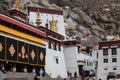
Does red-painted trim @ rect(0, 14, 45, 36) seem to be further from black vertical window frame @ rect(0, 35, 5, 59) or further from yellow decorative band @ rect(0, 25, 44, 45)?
black vertical window frame @ rect(0, 35, 5, 59)

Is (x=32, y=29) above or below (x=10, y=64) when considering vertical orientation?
above

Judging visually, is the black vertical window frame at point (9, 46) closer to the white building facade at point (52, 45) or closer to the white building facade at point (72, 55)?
the white building facade at point (52, 45)

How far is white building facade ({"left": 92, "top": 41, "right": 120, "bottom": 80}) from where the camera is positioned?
56.5 meters

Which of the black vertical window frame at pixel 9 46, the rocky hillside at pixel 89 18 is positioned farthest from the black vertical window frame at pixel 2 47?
the rocky hillside at pixel 89 18

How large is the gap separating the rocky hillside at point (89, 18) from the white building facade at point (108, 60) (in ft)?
55.3

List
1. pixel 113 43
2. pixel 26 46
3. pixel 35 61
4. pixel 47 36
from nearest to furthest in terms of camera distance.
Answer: pixel 26 46, pixel 35 61, pixel 47 36, pixel 113 43

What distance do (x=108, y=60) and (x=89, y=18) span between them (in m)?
35.0

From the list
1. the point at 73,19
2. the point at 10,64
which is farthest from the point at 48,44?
the point at 73,19

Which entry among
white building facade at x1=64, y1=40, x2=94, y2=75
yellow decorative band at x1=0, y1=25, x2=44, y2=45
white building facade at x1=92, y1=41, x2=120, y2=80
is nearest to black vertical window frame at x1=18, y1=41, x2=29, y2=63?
yellow decorative band at x1=0, y1=25, x2=44, y2=45

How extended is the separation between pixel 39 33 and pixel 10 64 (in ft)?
23.8

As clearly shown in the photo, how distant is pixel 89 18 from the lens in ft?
300

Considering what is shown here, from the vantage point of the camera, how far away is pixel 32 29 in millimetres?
37750

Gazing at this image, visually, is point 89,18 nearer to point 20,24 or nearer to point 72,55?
point 72,55

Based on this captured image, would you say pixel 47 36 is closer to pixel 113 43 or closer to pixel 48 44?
pixel 48 44
